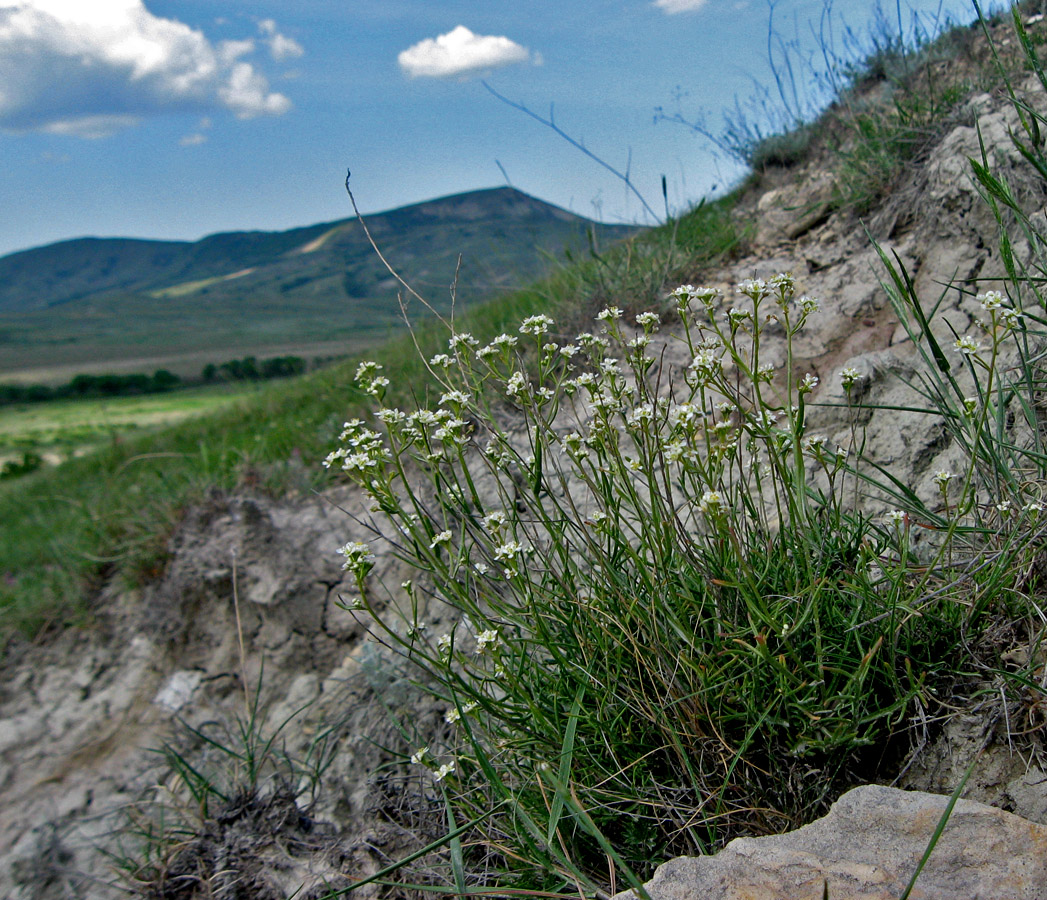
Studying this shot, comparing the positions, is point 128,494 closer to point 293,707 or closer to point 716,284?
point 293,707

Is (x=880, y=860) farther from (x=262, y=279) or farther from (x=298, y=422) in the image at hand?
(x=262, y=279)

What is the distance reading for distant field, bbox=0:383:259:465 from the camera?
7898 millimetres

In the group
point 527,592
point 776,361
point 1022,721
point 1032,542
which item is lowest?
point 1022,721

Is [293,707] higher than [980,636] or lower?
lower

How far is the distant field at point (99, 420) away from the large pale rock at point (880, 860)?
6.97 metres

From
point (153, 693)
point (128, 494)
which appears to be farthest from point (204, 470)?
point (153, 693)

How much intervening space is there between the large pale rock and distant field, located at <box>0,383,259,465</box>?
6.97 m

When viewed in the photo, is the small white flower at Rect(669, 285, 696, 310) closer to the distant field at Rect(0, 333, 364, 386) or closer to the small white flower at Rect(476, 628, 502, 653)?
the small white flower at Rect(476, 628, 502, 653)

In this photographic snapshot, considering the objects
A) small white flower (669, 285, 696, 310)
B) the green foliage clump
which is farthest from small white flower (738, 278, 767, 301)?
small white flower (669, 285, 696, 310)

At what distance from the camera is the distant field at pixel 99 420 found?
7.90 m

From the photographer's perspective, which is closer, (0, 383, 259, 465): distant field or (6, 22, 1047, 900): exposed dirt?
(6, 22, 1047, 900): exposed dirt

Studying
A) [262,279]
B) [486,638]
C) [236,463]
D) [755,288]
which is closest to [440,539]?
[486,638]

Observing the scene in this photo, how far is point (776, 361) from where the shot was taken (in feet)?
11.3

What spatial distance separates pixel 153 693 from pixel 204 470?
1627mm
